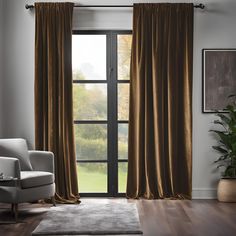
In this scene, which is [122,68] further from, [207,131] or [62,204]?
[62,204]

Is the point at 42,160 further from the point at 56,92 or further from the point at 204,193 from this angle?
the point at 204,193

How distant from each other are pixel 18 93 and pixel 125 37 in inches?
61.7

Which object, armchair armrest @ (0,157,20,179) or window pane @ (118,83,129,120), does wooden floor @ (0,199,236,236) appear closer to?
armchair armrest @ (0,157,20,179)

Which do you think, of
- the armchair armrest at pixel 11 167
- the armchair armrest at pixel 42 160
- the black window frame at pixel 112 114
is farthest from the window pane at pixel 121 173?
the armchair armrest at pixel 11 167

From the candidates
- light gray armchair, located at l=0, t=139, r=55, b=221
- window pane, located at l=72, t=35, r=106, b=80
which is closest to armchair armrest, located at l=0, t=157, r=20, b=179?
light gray armchair, located at l=0, t=139, r=55, b=221

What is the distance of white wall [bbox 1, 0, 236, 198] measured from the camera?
A: 6871 millimetres

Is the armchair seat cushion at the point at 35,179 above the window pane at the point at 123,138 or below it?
below

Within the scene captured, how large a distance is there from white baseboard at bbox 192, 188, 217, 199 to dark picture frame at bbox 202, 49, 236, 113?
102cm

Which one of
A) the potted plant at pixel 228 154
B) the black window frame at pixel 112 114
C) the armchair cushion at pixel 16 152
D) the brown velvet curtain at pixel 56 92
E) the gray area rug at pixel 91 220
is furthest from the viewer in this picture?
the black window frame at pixel 112 114

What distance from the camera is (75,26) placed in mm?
6879

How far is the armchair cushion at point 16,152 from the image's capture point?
6.15 metres

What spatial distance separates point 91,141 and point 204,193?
5.28 ft

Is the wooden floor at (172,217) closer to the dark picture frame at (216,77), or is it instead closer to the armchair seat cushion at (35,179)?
the armchair seat cushion at (35,179)

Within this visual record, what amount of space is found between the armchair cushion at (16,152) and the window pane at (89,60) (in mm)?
1283
